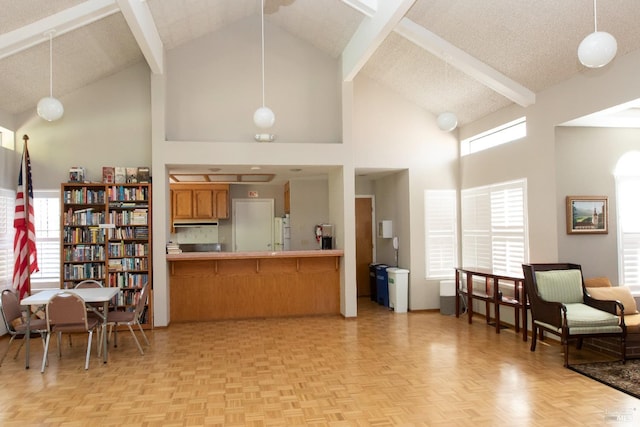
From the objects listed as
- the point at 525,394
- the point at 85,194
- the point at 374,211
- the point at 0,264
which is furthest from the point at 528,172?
the point at 0,264

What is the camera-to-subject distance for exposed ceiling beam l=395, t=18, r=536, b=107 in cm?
600

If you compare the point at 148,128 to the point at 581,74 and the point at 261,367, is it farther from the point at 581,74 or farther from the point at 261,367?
the point at 581,74

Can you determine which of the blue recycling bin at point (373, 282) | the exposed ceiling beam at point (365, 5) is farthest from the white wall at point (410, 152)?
the exposed ceiling beam at point (365, 5)

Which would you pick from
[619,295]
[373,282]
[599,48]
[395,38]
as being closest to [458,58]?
[395,38]

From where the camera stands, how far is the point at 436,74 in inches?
279

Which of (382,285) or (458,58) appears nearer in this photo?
(458,58)

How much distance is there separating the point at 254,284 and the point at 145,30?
404 centimetres

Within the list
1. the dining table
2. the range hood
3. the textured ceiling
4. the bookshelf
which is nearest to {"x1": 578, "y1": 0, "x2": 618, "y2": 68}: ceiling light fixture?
the textured ceiling

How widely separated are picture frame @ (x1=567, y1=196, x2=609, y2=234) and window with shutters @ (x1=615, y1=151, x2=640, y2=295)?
239 millimetres

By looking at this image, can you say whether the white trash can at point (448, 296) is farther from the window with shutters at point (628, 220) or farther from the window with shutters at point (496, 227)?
the window with shutters at point (628, 220)

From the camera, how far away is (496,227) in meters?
7.16

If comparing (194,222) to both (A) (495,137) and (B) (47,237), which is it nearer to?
(B) (47,237)

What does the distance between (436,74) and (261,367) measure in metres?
4.87

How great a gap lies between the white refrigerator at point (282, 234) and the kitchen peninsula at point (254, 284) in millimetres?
2157
